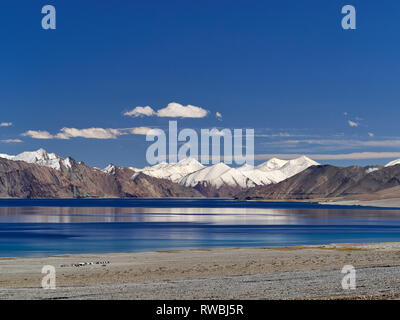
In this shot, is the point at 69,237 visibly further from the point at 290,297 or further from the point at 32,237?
the point at 290,297

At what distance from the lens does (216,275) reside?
47.3 meters

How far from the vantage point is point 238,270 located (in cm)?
5097

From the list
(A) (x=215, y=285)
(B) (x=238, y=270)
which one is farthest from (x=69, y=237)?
(A) (x=215, y=285)

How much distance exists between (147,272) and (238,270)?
8.15m

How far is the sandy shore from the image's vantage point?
32.8 meters

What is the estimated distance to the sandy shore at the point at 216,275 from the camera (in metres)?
32.8
